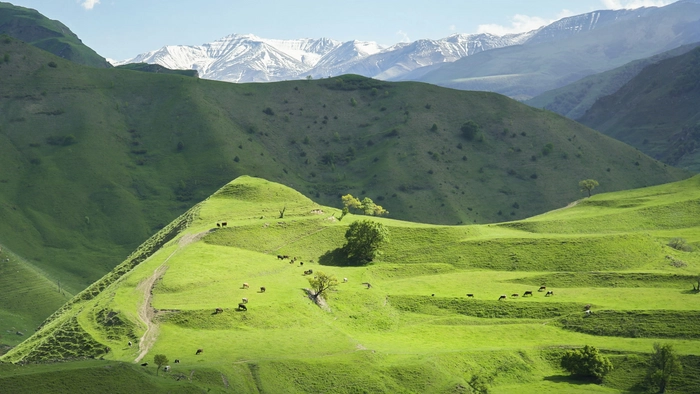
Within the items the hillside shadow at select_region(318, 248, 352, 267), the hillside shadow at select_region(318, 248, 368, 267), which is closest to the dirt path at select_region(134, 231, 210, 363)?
the hillside shadow at select_region(318, 248, 352, 267)

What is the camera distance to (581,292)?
120 metres

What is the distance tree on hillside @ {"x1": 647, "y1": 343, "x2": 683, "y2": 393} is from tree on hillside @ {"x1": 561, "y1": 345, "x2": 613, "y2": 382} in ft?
18.6

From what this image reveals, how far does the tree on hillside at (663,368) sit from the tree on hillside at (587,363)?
5655 millimetres

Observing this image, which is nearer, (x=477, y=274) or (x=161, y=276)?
(x=161, y=276)

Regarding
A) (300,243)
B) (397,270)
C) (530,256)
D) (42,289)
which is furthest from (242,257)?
(42,289)

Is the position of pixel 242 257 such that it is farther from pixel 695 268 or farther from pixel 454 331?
pixel 695 268

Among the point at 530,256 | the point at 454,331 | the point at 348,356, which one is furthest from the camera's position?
the point at 530,256

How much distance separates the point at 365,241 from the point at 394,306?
26935 mm

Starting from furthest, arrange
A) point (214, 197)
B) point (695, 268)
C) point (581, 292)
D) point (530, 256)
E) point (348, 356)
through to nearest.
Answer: point (214, 197)
point (530, 256)
point (695, 268)
point (581, 292)
point (348, 356)

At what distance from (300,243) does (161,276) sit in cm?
3833

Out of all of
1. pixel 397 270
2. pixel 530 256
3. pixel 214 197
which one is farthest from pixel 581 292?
pixel 214 197

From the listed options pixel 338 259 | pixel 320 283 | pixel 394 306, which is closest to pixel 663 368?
pixel 394 306

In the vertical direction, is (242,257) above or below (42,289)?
above

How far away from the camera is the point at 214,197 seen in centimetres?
17412
